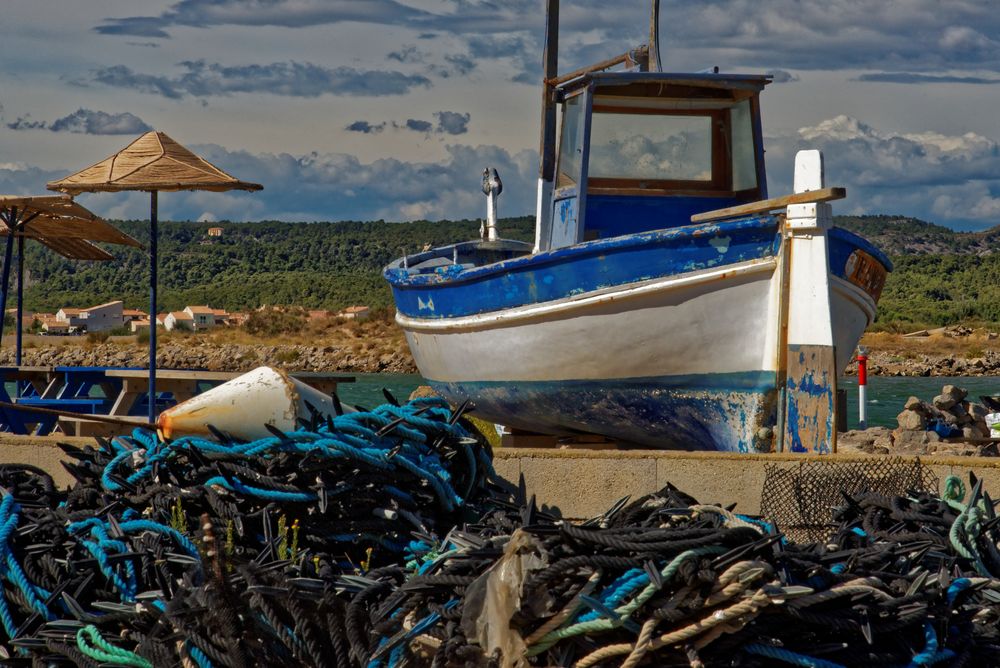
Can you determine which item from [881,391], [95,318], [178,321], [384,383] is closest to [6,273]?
[881,391]

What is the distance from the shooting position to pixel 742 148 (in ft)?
35.0

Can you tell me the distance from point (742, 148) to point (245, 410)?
266 inches

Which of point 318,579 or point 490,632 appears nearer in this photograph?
point 490,632

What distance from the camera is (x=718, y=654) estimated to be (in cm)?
306

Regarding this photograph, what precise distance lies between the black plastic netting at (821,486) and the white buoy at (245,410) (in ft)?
6.46

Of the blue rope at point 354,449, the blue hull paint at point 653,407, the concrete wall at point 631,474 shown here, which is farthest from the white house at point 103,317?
the blue rope at point 354,449

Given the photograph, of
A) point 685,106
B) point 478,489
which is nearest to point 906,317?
point 685,106

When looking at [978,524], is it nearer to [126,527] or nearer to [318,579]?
[318,579]

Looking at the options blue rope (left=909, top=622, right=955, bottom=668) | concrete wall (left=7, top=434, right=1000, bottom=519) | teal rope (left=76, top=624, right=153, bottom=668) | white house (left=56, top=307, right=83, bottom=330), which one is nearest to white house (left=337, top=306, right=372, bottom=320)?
white house (left=56, top=307, right=83, bottom=330)

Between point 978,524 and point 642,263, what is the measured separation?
461 cm

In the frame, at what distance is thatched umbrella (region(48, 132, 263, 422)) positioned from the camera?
9.89 m

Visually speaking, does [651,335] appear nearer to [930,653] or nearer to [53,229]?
[930,653]

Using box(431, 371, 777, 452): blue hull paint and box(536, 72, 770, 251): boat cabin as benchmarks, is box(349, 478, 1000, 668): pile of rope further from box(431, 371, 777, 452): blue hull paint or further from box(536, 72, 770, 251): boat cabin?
box(536, 72, 770, 251): boat cabin

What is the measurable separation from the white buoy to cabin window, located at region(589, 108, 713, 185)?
592 centimetres
